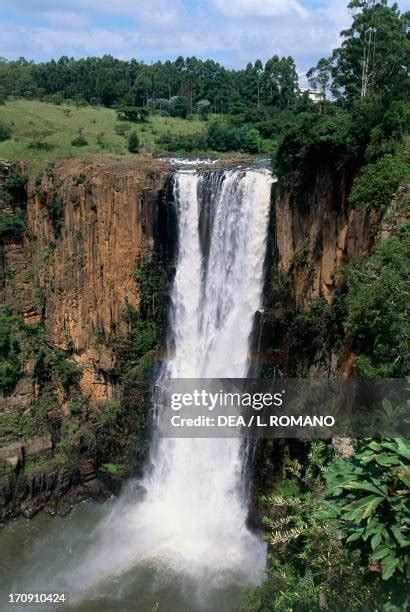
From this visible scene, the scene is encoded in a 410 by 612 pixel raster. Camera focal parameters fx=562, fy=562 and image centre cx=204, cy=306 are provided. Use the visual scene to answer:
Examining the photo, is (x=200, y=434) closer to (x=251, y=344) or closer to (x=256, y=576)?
(x=251, y=344)

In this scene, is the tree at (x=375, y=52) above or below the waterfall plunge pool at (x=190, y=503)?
above

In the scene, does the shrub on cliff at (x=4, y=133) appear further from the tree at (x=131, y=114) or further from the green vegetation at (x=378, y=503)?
the green vegetation at (x=378, y=503)

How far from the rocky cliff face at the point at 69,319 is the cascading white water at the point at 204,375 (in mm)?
1319

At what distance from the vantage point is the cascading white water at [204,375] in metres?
14.6

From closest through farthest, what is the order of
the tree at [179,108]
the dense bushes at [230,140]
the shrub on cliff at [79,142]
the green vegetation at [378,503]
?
the green vegetation at [378,503]
the shrub on cliff at [79,142]
the dense bushes at [230,140]
the tree at [179,108]

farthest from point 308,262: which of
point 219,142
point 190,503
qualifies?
point 219,142

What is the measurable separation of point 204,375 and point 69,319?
209 inches

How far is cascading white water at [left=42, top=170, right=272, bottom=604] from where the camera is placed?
14609 mm

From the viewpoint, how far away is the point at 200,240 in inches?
667

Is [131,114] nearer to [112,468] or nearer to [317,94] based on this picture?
[317,94]

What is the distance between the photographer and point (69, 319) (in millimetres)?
19156

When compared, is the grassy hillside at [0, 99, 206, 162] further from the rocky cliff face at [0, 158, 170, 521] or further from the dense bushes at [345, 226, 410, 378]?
the dense bushes at [345, 226, 410, 378]

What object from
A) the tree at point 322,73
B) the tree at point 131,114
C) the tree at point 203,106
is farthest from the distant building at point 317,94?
the tree at point 203,106

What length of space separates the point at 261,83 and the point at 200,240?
32.1 m
